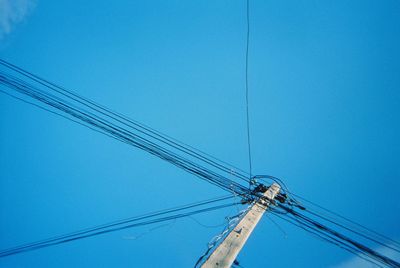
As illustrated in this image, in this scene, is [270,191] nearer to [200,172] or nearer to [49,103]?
[200,172]

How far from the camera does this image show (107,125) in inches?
163

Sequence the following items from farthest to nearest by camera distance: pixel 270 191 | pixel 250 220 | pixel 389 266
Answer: pixel 270 191
pixel 389 266
pixel 250 220

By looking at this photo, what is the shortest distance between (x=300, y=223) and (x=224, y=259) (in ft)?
6.89

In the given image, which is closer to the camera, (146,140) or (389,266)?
(389,266)

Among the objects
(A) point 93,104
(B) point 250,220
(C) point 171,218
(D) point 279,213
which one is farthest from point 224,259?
(A) point 93,104

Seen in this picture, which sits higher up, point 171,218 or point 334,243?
point 334,243

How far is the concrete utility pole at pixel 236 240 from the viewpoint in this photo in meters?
2.55

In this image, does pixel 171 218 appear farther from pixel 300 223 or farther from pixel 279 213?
pixel 300 223

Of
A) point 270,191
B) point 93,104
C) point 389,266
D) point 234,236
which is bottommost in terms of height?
point 234,236

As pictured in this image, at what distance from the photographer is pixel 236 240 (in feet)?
9.74

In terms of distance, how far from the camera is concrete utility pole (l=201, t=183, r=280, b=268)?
2551 millimetres

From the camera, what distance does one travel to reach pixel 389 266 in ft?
12.4

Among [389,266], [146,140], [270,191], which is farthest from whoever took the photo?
[270,191]

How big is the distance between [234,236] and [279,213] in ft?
4.63
